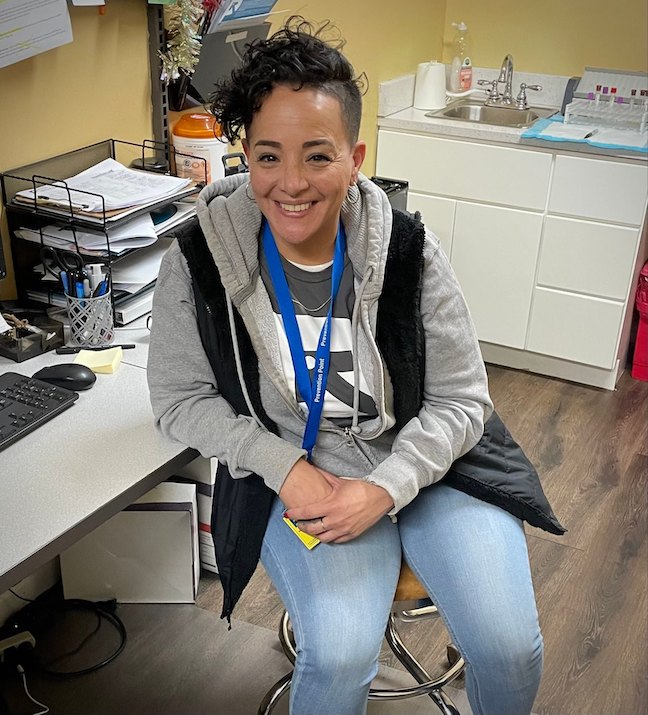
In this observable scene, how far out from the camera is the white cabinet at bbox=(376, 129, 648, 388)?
304 cm

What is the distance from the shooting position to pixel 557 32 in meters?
3.54

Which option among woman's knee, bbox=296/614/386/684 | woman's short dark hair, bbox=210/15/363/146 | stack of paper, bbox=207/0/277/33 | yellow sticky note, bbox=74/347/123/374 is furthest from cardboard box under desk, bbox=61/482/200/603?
stack of paper, bbox=207/0/277/33

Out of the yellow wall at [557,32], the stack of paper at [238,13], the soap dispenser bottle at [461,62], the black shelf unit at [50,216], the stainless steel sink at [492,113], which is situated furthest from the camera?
the soap dispenser bottle at [461,62]

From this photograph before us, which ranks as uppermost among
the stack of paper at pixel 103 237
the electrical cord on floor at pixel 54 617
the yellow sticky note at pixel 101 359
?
the stack of paper at pixel 103 237

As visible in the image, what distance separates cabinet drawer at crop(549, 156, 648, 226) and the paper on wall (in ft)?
5.82

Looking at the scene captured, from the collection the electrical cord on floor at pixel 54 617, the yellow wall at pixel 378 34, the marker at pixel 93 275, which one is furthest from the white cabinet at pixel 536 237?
the electrical cord on floor at pixel 54 617

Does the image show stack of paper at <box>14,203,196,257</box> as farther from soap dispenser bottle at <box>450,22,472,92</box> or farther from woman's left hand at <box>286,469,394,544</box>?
soap dispenser bottle at <box>450,22,472,92</box>

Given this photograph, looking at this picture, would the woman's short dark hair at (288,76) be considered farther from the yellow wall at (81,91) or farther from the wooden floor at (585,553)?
the wooden floor at (585,553)

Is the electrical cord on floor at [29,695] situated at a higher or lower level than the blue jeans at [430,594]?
lower

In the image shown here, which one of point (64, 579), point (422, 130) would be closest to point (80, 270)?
point (64, 579)

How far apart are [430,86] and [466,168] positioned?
1.60ft

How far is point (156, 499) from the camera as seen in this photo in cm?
203

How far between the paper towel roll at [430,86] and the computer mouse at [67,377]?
2254mm

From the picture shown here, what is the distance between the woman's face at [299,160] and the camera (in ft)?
4.58
